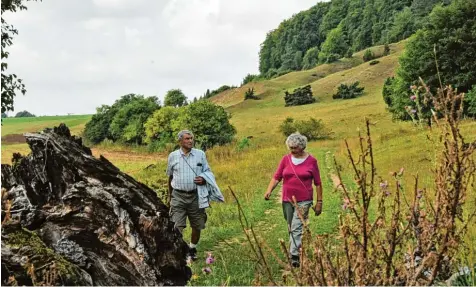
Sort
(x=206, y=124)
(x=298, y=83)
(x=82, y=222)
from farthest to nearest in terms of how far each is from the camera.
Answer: (x=298, y=83)
(x=206, y=124)
(x=82, y=222)

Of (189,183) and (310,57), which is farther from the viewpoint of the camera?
(310,57)

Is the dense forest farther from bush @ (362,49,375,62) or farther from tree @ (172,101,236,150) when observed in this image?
tree @ (172,101,236,150)

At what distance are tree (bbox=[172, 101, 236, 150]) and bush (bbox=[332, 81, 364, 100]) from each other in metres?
36.0

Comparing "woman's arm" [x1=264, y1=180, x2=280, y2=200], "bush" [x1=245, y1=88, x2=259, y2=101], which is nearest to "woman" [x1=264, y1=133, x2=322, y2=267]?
"woman's arm" [x1=264, y1=180, x2=280, y2=200]

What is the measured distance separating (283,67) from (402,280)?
158 meters

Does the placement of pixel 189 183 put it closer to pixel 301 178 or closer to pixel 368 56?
pixel 301 178

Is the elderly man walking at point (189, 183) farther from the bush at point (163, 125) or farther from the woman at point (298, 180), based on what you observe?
the bush at point (163, 125)

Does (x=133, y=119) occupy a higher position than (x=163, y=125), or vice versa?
(x=133, y=119)

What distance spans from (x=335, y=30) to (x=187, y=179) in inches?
5643

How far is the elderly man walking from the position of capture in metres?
8.34

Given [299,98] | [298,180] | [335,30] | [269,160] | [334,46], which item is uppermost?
[335,30]

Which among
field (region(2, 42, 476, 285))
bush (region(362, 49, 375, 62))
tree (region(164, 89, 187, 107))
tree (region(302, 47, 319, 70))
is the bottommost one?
field (region(2, 42, 476, 285))

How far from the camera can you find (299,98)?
251 ft

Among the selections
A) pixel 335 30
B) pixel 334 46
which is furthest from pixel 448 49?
pixel 335 30
